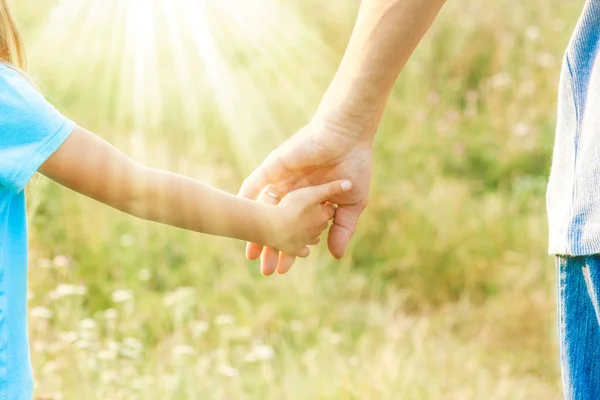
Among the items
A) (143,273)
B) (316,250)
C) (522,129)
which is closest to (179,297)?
(143,273)

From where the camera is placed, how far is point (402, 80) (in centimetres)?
481

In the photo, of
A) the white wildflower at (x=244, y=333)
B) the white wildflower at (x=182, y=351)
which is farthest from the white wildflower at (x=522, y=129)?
the white wildflower at (x=182, y=351)

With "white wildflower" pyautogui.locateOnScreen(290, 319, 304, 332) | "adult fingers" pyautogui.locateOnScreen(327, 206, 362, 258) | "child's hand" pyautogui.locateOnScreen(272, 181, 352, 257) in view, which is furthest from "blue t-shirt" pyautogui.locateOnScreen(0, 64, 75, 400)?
"white wildflower" pyautogui.locateOnScreen(290, 319, 304, 332)

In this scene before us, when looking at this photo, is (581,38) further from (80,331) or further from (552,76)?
(552,76)

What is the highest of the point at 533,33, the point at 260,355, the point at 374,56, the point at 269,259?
the point at 533,33

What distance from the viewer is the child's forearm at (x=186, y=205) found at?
Answer: 1.52 m

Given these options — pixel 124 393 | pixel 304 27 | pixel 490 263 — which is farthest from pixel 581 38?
pixel 304 27

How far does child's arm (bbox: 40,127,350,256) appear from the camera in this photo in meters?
1.43

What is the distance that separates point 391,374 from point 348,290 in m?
0.88

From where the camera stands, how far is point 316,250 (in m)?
3.53

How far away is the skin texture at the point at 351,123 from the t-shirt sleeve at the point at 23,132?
624 millimetres

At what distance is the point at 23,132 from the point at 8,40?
29 cm

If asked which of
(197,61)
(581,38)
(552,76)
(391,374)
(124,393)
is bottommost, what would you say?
(124,393)

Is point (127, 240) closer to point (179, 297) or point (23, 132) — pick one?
point (179, 297)
